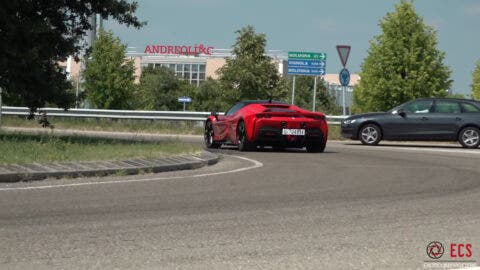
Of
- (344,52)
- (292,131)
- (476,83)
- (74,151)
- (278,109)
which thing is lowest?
(74,151)

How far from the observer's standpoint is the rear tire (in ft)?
59.0

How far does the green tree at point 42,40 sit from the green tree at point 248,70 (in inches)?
1655

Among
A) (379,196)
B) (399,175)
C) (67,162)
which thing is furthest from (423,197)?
(67,162)

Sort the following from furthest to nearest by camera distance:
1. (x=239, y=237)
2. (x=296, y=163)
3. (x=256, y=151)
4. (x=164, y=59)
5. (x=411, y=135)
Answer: (x=164, y=59)
(x=411, y=135)
(x=256, y=151)
(x=296, y=163)
(x=239, y=237)

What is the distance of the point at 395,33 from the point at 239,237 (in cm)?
3847

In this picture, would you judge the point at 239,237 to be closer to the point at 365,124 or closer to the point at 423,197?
the point at 423,197

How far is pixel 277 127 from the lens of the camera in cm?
1758

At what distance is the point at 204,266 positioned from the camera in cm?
527

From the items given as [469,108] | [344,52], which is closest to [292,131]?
[469,108]

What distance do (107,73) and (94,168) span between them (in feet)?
188

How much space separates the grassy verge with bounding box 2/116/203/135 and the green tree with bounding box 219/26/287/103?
28324 mm

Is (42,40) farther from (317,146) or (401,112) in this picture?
(401,112)

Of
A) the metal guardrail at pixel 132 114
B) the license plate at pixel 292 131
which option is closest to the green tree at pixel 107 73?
the metal guardrail at pixel 132 114

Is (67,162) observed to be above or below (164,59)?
below
